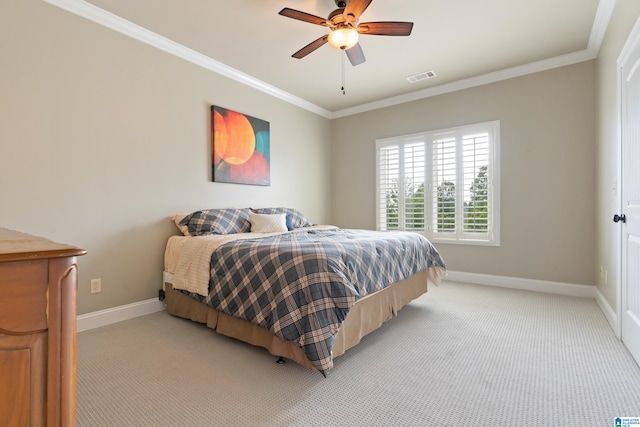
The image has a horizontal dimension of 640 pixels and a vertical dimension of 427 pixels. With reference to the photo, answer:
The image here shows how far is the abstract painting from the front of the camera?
3.69 metres

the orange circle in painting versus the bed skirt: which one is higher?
the orange circle in painting

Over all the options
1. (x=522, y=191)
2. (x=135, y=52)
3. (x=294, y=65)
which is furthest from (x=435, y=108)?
(x=135, y=52)

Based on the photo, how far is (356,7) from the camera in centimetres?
229

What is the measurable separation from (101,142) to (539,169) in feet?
15.1

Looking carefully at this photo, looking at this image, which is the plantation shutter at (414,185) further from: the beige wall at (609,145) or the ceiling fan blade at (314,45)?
the ceiling fan blade at (314,45)

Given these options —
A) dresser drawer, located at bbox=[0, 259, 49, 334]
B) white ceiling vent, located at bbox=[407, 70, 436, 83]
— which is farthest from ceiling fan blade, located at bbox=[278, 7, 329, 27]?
dresser drawer, located at bbox=[0, 259, 49, 334]

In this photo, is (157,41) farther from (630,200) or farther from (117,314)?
(630,200)

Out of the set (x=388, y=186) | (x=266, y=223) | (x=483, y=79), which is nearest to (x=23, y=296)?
(x=266, y=223)

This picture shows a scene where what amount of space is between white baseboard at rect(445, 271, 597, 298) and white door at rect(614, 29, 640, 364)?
4.71 feet

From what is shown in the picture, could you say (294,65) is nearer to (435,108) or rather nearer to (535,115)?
(435,108)

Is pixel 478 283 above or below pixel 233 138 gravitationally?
below

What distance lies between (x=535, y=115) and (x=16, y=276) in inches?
184

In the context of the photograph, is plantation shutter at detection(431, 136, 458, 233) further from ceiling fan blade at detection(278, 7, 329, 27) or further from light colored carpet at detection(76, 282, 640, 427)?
ceiling fan blade at detection(278, 7, 329, 27)

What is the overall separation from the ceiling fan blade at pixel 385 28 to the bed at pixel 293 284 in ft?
5.37
